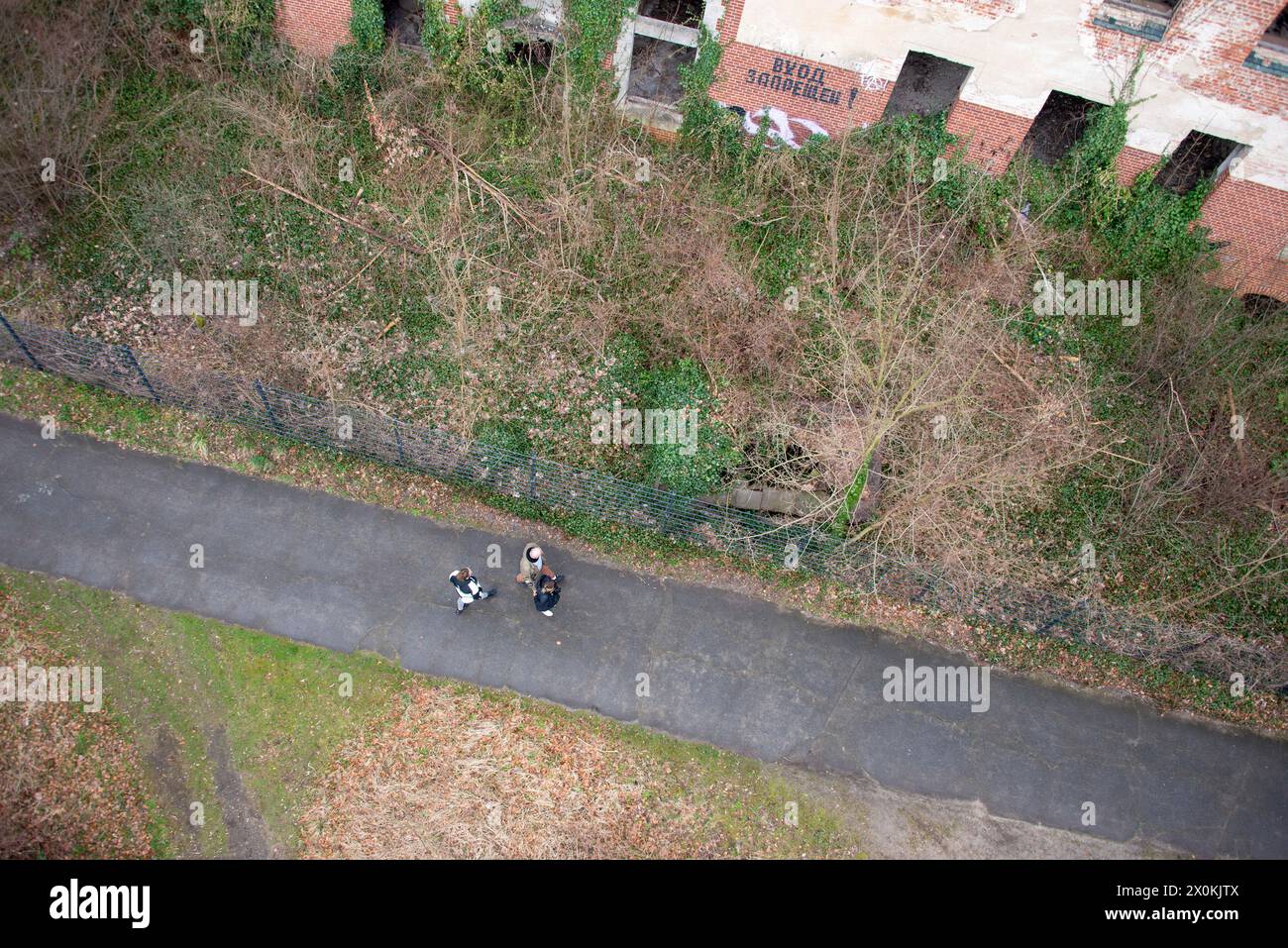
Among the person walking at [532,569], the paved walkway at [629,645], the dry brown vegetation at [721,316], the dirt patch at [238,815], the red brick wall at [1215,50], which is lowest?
the dirt patch at [238,815]

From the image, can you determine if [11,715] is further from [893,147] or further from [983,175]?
[983,175]

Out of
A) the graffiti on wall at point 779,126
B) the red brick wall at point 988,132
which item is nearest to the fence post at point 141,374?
the graffiti on wall at point 779,126

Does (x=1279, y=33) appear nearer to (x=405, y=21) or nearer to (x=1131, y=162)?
(x=1131, y=162)

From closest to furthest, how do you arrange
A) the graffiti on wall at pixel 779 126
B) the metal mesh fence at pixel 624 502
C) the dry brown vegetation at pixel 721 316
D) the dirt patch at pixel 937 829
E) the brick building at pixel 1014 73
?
1. the dirt patch at pixel 937 829
2. the metal mesh fence at pixel 624 502
3. the dry brown vegetation at pixel 721 316
4. the brick building at pixel 1014 73
5. the graffiti on wall at pixel 779 126

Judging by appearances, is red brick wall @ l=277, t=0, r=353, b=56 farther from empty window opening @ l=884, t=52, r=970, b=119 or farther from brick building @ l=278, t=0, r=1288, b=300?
empty window opening @ l=884, t=52, r=970, b=119

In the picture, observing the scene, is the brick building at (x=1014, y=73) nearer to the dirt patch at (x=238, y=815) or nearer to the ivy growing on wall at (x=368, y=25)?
the ivy growing on wall at (x=368, y=25)

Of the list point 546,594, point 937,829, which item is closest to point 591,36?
point 546,594

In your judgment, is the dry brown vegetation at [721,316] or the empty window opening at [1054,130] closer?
the dry brown vegetation at [721,316]
